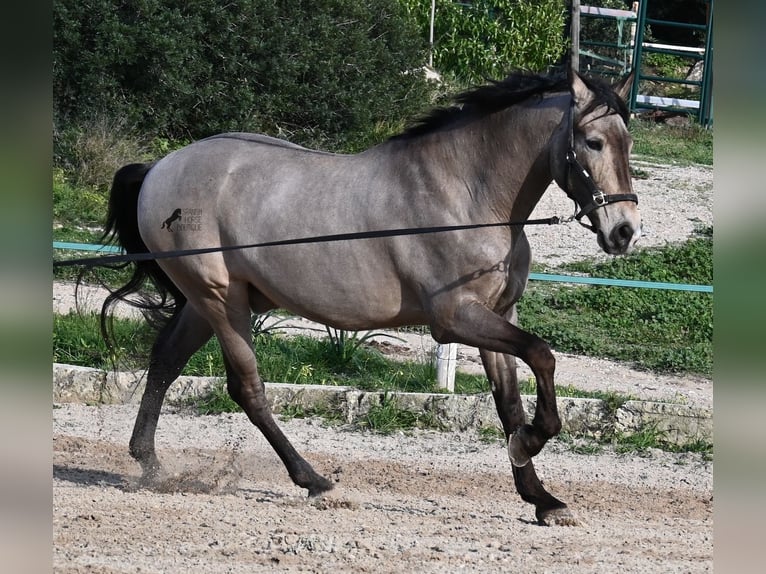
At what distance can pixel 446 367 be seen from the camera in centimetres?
713

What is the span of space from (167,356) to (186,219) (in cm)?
91

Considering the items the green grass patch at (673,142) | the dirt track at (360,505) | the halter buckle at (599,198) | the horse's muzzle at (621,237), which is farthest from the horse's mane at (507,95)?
the green grass patch at (673,142)

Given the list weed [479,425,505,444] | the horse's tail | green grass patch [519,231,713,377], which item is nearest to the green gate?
green grass patch [519,231,713,377]

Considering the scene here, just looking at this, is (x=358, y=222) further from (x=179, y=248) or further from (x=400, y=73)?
(x=400, y=73)

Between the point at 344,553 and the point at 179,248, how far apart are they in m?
1.93

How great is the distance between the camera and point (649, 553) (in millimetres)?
4609

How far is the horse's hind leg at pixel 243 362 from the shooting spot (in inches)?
218

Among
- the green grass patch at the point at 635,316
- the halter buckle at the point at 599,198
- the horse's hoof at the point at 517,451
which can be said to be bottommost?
the green grass patch at the point at 635,316

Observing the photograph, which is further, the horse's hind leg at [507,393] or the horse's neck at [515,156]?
the horse's hind leg at [507,393]

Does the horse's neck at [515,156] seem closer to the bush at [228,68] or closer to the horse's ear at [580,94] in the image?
the horse's ear at [580,94]

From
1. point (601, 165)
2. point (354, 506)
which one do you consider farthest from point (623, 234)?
point (354, 506)

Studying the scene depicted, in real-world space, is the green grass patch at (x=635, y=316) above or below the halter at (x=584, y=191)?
below

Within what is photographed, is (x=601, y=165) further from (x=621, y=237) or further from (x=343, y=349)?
(x=343, y=349)

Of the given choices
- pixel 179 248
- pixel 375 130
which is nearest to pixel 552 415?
pixel 179 248
